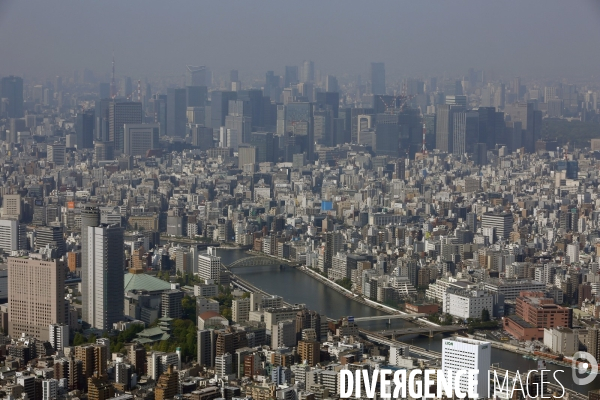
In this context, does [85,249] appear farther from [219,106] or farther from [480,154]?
[219,106]

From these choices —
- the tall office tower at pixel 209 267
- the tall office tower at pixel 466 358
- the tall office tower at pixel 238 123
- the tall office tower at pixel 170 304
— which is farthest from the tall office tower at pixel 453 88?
the tall office tower at pixel 466 358

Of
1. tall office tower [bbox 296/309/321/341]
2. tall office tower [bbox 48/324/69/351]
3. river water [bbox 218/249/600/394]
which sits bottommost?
river water [bbox 218/249/600/394]

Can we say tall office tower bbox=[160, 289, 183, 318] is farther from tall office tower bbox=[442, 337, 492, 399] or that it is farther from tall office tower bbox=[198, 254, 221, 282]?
tall office tower bbox=[442, 337, 492, 399]

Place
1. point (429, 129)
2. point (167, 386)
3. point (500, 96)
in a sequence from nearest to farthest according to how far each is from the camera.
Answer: point (167, 386) < point (500, 96) < point (429, 129)

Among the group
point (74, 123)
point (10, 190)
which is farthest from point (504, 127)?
point (10, 190)

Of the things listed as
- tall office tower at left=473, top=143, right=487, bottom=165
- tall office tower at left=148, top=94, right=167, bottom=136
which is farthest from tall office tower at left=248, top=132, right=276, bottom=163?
tall office tower at left=473, top=143, right=487, bottom=165

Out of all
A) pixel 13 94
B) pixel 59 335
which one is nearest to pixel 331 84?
pixel 13 94

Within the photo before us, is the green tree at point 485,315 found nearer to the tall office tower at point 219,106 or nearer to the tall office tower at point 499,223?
the tall office tower at point 499,223

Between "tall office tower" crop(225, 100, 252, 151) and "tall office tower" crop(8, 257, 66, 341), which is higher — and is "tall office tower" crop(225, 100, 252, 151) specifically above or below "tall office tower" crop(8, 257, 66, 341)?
above

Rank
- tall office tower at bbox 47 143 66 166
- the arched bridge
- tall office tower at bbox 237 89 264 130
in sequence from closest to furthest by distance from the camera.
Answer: the arched bridge < tall office tower at bbox 47 143 66 166 < tall office tower at bbox 237 89 264 130
